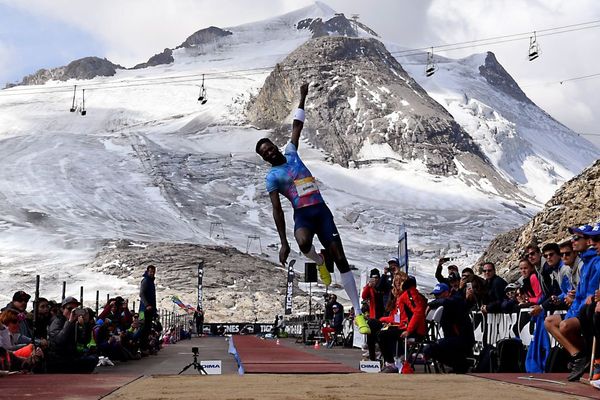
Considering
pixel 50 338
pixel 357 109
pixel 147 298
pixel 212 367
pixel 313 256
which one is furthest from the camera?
pixel 357 109

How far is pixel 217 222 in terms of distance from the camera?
84.8 m

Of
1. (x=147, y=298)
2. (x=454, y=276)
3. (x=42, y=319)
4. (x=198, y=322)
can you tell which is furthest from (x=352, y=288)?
(x=198, y=322)

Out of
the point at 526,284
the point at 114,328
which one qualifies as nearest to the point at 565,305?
the point at 526,284

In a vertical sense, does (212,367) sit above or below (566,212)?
below

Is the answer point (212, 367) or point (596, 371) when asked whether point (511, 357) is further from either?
point (596, 371)

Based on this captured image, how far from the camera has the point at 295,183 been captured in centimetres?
895

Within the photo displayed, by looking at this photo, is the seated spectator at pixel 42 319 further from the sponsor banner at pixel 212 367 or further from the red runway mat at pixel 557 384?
the red runway mat at pixel 557 384

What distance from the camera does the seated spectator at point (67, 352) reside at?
40.0ft

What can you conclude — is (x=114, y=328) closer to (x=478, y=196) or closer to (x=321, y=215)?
(x=321, y=215)

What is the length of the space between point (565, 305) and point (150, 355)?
42.7ft

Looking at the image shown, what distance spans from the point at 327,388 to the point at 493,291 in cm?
→ 633

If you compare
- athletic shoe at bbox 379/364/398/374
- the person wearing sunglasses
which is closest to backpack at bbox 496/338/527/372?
athletic shoe at bbox 379/364/398/374

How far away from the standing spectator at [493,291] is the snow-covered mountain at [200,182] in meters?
44.4

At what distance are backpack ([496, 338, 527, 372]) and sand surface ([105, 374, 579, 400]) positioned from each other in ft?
12.0
